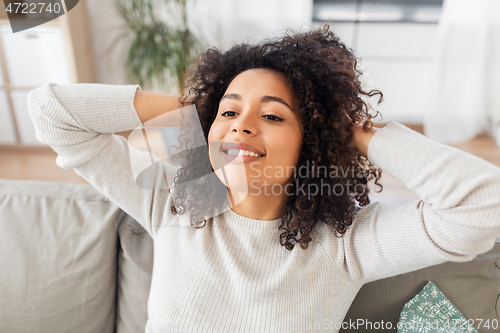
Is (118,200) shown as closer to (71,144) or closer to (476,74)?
(71,144)

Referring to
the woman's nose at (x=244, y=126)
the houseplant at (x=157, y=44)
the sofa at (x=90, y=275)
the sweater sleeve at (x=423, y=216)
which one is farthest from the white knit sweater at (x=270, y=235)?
the houseplant at (x=157, y=44)

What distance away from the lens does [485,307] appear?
1.00 metres

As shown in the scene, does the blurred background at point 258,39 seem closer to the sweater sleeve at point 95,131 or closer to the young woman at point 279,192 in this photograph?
the young woman at point 279,192

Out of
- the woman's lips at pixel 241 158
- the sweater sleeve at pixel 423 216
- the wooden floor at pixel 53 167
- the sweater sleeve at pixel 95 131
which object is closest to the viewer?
the sweater sleeve at pixel 423 216

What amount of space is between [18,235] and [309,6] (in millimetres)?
3021

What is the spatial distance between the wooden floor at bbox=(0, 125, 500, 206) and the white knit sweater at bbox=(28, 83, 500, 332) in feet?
5.42

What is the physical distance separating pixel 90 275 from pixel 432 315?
3.31 ft

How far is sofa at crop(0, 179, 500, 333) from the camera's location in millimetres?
998

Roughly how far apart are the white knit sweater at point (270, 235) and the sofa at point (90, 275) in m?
0.14

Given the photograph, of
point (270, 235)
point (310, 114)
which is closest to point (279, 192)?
point (270, 235)

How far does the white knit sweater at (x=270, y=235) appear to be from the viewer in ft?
2.47

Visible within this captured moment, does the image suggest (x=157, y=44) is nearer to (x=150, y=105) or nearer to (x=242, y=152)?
(x=150, y=105)

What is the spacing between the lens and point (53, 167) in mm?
3004

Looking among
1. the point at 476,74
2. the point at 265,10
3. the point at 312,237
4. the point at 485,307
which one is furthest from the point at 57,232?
the point at 476,74
